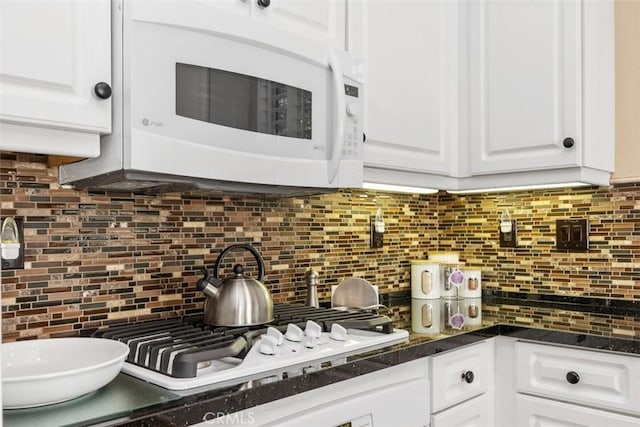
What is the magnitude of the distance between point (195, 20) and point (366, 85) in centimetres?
65

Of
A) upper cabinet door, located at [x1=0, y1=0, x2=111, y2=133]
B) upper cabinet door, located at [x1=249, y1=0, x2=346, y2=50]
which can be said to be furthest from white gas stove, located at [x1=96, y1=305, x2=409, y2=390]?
upper cabinet door, located at [x1=249, y1=0, x2=346, y2=50]

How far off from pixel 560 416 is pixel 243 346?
0.95 m

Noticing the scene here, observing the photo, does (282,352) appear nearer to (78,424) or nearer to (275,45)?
(78,424)

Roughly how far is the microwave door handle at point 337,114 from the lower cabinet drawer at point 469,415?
2.31 ft

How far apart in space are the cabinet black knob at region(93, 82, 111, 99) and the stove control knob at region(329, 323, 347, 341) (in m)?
0.72

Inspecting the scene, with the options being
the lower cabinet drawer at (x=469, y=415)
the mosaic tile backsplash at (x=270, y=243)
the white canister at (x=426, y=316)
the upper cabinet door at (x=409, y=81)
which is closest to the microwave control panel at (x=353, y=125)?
the upper cabinet door at (x=409, y=81)

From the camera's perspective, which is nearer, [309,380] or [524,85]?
[309,380]

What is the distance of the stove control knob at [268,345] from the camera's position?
1.17 metres

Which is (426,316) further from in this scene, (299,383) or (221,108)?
(221,108)

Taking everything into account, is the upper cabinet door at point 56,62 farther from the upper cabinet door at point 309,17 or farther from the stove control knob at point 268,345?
the stove control knob at point 268,345

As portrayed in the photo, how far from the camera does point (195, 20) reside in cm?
118

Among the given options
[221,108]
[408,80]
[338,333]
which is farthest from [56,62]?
[408,80]

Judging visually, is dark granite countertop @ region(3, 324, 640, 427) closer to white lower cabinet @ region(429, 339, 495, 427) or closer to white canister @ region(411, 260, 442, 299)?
white lower cabinet @ region(429, 339, 495, 427)

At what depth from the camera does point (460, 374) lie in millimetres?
1528
